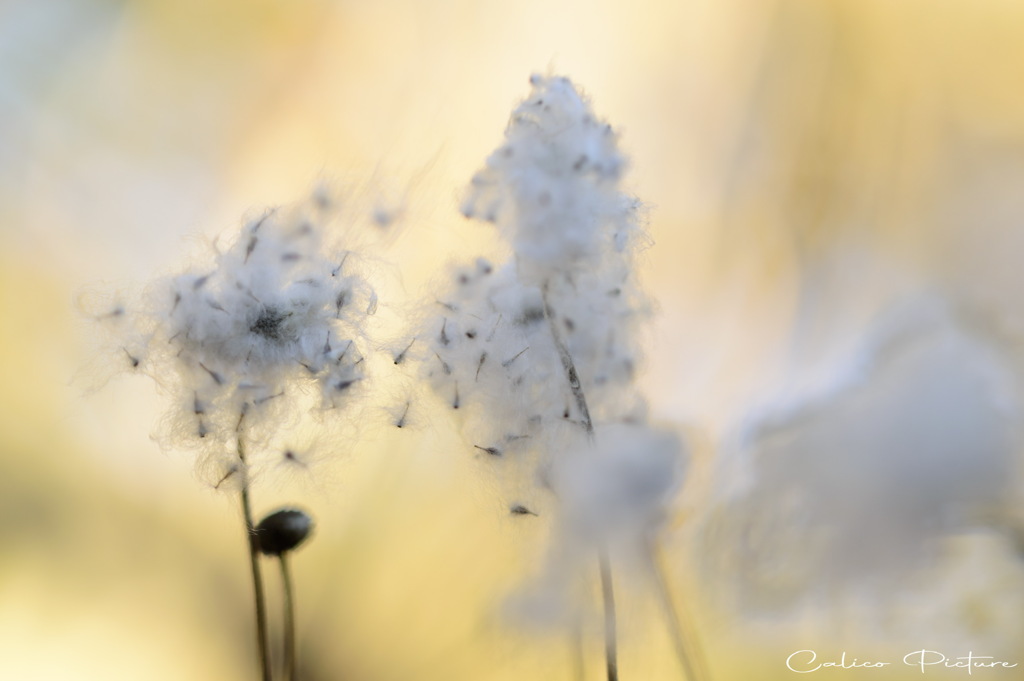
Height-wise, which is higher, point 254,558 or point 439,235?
point 439,235

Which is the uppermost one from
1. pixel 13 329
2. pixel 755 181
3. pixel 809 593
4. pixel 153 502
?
pixel 755 181

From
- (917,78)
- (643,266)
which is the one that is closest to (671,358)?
(643,266)

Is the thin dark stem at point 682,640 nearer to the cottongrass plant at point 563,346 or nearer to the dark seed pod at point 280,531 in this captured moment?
the cottongrass plant at point 563,346

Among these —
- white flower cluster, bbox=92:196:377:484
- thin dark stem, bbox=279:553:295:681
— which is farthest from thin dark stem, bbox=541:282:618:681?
thin dark stem, bbox=279:553:295:681

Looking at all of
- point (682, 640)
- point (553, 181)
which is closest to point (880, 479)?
point (682, 640)

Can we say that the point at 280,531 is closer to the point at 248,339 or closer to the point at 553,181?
the point at 248,339

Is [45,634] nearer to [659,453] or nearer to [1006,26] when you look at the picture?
[659,453]
